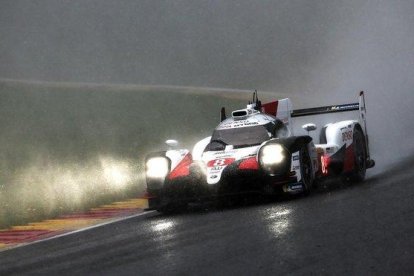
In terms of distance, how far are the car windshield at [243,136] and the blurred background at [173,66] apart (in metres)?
6.59

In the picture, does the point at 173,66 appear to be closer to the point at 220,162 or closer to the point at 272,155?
the point at 220,162

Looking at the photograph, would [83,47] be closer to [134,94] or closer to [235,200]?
[134,94]

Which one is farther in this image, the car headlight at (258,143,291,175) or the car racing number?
the car racing number

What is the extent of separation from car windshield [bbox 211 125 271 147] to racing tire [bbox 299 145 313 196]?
21.8 inches

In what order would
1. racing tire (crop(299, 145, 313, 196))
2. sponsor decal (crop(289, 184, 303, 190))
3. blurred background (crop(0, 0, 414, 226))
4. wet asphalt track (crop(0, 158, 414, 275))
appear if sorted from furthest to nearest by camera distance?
1. blurred background (crop(0, 0, 414, 226))
2. racing tire (crop(299, 145, 313, 196))
3. sponsor decal (crop(289, 184, 303, 190))
4. wet asphalt track (crop(0, 158, 414, 275))

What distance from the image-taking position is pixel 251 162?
8.62 m

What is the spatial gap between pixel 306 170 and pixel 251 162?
815 millimetres

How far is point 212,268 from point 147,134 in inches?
595

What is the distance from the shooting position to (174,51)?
24.2 metres

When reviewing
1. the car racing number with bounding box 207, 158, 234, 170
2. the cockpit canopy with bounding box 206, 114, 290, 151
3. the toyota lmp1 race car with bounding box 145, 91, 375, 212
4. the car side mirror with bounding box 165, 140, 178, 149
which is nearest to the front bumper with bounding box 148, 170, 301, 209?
the toyota lmp1 race car with bounding box 145, 91, 375, 212

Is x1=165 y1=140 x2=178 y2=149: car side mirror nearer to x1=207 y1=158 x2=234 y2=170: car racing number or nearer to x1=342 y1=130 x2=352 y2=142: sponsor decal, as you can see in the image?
x1=207 y1=158 x2=234 y2=170: car racing number

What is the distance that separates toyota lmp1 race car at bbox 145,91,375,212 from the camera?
27.9ft

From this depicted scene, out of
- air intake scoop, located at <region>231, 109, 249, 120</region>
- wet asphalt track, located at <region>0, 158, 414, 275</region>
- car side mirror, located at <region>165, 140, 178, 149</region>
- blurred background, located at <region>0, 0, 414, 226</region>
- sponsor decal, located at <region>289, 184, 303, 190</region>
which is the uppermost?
blurred background, located at <region>0, 0, 414, 226</region>

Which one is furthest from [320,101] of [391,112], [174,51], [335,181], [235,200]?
[235,200]
